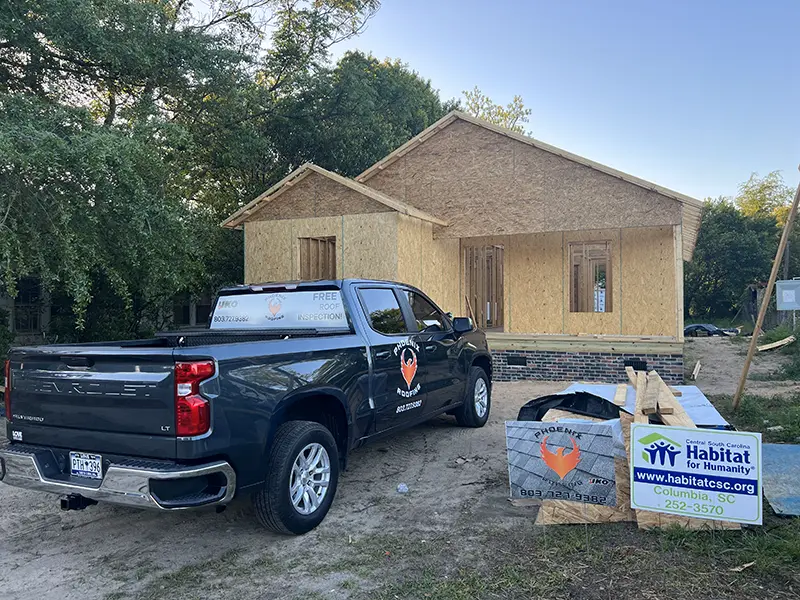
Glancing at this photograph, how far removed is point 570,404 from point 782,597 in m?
2.72

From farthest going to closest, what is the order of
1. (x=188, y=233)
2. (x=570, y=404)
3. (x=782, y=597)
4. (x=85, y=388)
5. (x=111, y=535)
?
(x=188, y=233) → (x=570, y=404) → (x=111, y=535) → (x=85, y=388) → (x=782, y=597)

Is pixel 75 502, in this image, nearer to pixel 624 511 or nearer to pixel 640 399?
pixel 624 511

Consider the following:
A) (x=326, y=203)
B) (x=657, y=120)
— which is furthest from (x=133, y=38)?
(x=657, y=120)

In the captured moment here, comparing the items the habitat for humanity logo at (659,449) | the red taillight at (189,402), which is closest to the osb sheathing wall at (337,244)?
the habitat for humanity logo at (659,449)

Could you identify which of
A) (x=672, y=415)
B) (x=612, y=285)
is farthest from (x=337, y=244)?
(x=672, y=415)

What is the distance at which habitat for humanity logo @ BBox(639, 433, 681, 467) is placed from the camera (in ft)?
12.5

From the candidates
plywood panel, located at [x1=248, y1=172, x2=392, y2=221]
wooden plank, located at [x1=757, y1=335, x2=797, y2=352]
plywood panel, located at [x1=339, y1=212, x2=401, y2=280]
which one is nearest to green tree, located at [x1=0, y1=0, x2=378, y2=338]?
plywood panel, located at [x1=248, y1=172, x2=392, y2=221]

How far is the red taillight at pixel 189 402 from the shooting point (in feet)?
10.6

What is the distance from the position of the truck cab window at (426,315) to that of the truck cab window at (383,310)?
1.15 ft

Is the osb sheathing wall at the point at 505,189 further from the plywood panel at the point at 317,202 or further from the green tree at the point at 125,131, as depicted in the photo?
the green tree at the point at 125,131

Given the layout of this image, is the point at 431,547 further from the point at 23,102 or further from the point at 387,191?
the point at 387,191

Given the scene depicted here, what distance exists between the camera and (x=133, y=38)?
10516 mm

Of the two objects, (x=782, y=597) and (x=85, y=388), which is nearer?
(x=782, y=597)

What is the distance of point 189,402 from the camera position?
3.23 m
